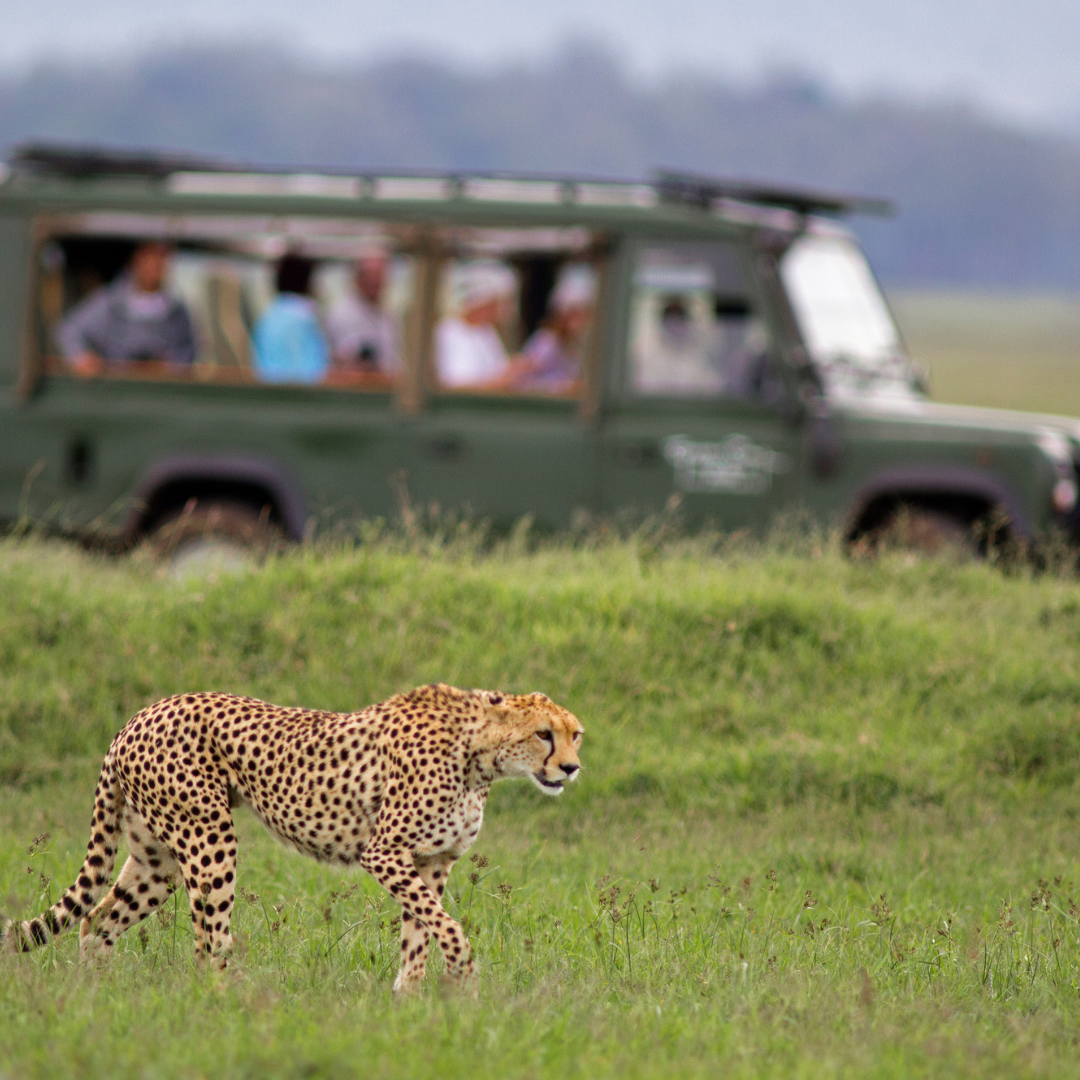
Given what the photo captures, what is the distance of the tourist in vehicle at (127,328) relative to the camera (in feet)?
33.3

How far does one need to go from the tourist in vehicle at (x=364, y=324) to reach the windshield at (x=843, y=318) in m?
2.44

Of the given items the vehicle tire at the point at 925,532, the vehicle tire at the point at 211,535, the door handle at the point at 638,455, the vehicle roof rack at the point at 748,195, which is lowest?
the vehicle tire at the point at 211,535

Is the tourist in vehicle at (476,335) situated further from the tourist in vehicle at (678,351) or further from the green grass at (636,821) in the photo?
the green grass at (636,821)

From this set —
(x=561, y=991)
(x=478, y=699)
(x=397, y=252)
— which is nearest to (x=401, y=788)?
(x=478, y=699)

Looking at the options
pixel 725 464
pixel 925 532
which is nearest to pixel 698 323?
pixel 725 464

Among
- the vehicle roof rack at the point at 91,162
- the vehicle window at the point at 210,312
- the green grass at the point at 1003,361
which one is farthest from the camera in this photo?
the green grass at the point at 1003,361

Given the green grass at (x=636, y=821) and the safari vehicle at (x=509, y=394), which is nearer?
the green grass at (x=636, y=821)

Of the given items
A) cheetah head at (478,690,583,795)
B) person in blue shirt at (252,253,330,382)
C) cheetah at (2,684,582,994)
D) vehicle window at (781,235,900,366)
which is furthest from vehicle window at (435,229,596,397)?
cheetah head at (478,690,583,795)

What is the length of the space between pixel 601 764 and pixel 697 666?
899 millimetres

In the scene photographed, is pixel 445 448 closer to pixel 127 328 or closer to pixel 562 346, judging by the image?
pixel 562 346

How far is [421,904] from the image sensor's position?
4145 mm

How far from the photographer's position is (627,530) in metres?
9.62

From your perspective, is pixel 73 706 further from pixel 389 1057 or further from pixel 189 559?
pixel 389 1057

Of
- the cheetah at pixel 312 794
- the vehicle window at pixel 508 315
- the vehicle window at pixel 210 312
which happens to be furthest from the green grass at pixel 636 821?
the vehicle window at pixel 210 312
